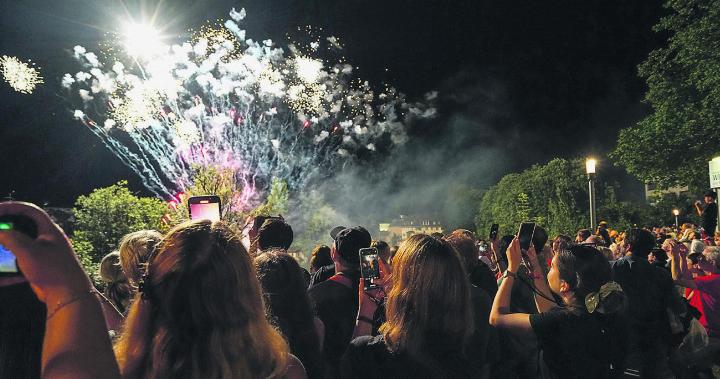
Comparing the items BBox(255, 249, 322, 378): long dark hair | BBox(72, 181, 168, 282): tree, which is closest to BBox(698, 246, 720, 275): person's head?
BBox(255, 249, 322, 378): long dark hair

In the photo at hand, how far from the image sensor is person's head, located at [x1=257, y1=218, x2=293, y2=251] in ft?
15.8

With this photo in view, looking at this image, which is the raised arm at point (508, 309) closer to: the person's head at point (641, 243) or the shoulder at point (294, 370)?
the shoulder at point (294, 370)

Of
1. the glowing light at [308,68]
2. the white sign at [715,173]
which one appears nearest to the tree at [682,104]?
the white sign at [715,173]

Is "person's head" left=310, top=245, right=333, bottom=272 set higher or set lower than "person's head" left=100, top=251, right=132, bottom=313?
lower

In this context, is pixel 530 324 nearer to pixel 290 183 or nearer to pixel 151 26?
pixel 151 26

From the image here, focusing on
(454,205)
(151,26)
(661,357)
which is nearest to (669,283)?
(661,357)

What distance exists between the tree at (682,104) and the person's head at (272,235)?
2492cm

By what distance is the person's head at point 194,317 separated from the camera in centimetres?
187

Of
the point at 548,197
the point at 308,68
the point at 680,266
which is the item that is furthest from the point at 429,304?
the point at 548,197

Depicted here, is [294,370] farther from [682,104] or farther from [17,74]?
[682,104]

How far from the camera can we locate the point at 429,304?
2.90m

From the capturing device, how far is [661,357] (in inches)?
233

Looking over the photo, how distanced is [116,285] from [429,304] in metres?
2.49

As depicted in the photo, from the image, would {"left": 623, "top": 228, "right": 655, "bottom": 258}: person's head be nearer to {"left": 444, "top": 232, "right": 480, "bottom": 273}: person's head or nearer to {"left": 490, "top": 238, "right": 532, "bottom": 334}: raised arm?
{"left": 444, "top": 232, "right": 480, "bottom": 273}: person's head
